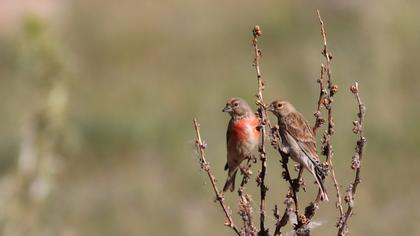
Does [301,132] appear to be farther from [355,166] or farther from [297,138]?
[355,166]

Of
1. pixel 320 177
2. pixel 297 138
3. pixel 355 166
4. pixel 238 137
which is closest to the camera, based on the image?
pixel 355 166

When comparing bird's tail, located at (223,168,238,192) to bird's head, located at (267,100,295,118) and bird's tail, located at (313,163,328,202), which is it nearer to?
bird's head, located at (267,100,295,118)

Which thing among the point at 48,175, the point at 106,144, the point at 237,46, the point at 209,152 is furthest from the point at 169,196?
the point at 48,175

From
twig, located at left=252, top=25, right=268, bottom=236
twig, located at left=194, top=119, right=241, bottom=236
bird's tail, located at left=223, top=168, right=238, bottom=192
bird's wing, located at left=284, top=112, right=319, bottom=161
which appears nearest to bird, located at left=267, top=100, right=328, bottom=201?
bird's wing, located at left=284, top=112, right=319, bottom=161

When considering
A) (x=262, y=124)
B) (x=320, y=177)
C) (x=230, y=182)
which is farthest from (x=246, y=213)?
(x=230, y=182)

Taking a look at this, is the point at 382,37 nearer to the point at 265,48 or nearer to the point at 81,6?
the point at 265,48

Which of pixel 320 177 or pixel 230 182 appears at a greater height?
pixel 230 182

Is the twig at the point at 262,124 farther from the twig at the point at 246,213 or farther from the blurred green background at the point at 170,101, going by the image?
the blurred green background at the point at 170,101

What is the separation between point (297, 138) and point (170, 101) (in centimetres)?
1165

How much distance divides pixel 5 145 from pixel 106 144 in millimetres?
1564

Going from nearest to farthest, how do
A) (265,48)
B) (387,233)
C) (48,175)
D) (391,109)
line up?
(48,175)
(387,233)
(391,109)
(265,48)

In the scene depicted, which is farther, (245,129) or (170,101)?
(170,101)

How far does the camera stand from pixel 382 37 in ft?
59.5

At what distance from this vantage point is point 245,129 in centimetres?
762
